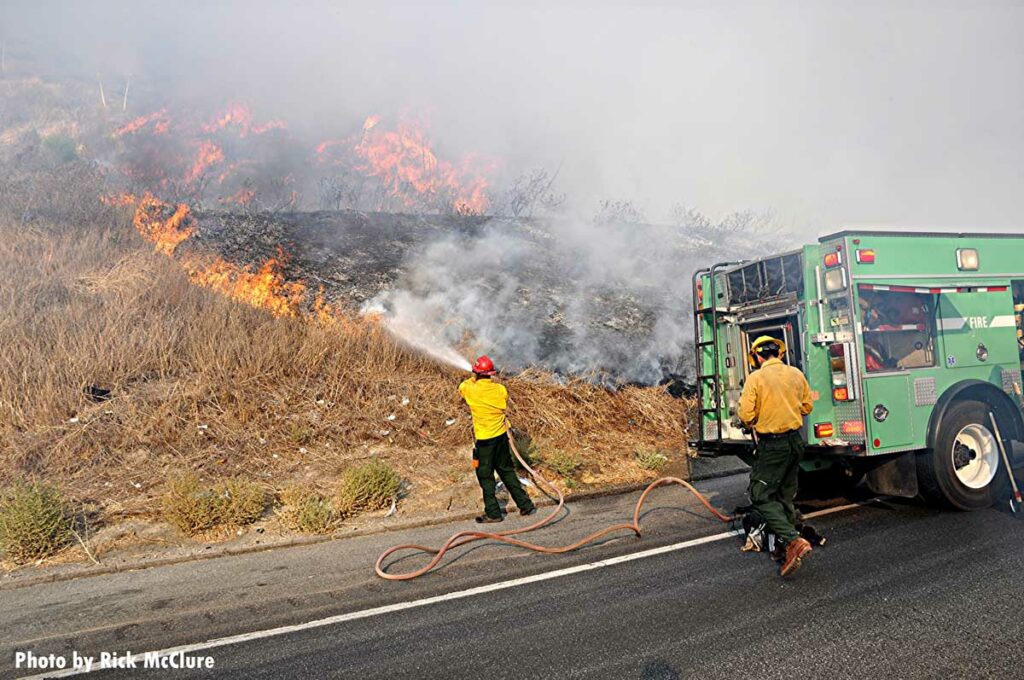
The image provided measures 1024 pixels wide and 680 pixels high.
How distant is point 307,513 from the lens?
663cm

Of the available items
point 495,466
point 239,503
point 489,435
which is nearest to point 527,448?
point 495,466

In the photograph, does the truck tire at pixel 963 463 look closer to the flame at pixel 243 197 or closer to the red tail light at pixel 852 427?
the red tail light at pixel 852 427

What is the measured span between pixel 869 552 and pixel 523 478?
4.40m

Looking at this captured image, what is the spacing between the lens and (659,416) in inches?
434

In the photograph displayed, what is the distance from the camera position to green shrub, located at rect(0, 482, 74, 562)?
5.81 metres

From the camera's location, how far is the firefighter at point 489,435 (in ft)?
23.3

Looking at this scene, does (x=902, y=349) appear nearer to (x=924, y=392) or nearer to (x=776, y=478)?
(x=924, y=392)

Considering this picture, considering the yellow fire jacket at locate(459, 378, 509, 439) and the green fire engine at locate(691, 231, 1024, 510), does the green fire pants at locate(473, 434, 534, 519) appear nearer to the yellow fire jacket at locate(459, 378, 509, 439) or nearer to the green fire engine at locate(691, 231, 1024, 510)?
the yellow fire jacket at locate(459, 378, 509, 439)

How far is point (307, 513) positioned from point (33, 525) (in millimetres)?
2406

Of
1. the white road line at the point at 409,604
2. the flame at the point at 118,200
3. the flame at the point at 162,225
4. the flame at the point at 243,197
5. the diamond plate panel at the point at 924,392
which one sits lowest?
the white road line at the point at 409,604

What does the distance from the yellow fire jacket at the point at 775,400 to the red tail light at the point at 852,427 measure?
984mm

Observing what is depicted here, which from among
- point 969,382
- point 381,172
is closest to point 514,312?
point 969,382

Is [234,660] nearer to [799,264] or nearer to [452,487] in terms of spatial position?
[452,487]

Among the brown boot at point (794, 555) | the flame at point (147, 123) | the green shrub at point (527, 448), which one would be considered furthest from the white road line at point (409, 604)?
the flame at point (147, 123)
